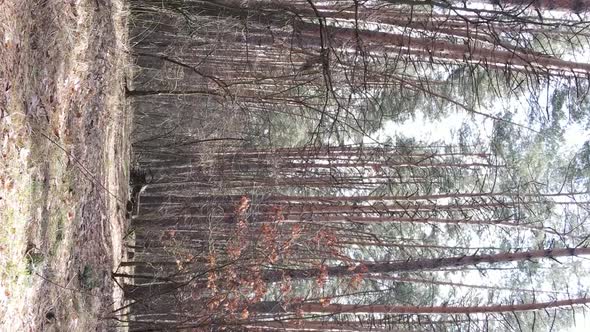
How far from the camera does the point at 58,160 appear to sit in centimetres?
536

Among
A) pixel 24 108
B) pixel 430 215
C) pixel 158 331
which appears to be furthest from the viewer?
pixel 430 215

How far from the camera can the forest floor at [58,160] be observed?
4.39 meters

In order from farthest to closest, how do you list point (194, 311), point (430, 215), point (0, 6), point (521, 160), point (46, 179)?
point (521, 160) → point (430, 215) → point (194, 311) → point (46, 179) → point (0, 6)

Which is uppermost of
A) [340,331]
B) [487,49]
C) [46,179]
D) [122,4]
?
[122,4]

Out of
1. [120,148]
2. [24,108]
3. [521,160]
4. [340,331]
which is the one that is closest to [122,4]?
[120,148]

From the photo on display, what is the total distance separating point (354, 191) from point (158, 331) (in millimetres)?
6255

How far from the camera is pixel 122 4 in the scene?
730 cm

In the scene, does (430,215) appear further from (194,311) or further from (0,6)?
(0,6)

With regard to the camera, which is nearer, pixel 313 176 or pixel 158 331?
pixel 158 331

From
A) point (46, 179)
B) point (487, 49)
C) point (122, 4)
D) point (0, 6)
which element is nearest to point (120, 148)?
point (122, 4)

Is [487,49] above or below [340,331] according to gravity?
above

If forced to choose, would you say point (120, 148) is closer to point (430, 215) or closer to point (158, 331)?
point (158, 331)

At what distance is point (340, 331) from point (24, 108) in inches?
238

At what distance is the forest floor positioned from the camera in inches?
173
